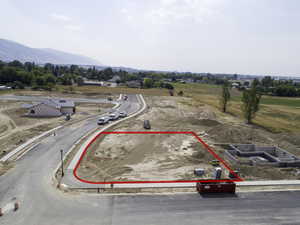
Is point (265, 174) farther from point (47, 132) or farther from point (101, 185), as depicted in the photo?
point (47, 132)

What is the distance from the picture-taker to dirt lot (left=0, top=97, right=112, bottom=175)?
32297 mm

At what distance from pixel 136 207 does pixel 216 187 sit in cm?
774

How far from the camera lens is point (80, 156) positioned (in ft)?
90.1

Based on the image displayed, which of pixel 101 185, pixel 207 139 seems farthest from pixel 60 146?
pixel 207 139

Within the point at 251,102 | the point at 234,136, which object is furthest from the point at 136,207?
the point at 251,102

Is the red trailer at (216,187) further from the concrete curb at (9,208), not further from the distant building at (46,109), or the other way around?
the distant building at (46,109)

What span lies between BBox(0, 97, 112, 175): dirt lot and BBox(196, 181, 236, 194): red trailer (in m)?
21.0

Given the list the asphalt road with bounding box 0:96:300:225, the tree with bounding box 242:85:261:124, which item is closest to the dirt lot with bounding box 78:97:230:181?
the asphalt road with bounding box 0:96:300:225

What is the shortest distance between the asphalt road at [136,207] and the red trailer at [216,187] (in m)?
0.75

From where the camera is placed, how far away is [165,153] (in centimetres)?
2977

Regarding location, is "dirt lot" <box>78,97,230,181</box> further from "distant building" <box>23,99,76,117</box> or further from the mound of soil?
"distant building" <box>23,99,76,117</box>

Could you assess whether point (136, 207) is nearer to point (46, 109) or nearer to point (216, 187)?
point (216, 187)

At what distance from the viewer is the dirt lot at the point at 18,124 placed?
32.3m

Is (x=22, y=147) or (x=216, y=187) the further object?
(x=22, y=147)
